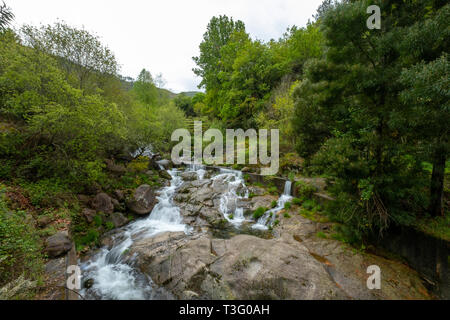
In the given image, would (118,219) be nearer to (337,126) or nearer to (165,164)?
(165,164)

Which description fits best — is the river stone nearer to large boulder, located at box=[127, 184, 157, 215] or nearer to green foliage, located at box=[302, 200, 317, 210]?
green foliage, located at box=[302, 200, 317, 210]

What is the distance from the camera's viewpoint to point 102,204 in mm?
8602

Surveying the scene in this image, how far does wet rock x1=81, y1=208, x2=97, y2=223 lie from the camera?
753 cm

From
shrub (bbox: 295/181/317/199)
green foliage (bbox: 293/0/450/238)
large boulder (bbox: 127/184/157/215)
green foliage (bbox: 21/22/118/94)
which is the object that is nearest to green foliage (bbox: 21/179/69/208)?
large boulder (bbox: 127/184/157/215)

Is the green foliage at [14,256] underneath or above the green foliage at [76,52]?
underneath

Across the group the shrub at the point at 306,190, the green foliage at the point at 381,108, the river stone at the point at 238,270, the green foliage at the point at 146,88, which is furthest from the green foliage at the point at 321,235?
the green foliage at the point at 146,88

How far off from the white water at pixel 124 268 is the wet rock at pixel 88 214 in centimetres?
145

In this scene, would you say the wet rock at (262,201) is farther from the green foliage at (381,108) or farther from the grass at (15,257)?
the grass at (15,257)

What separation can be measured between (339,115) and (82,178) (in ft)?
37.5

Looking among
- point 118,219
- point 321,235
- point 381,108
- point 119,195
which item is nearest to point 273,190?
point 321,235

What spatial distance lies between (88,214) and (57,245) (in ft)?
9.82

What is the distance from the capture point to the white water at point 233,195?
365 inches

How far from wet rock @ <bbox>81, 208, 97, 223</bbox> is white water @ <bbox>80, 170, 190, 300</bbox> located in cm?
145
